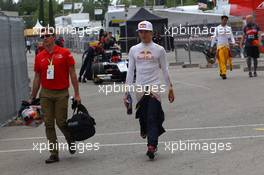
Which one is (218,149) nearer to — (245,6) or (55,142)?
(55,142)

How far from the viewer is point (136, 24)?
1933 inches

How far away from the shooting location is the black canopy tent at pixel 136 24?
48.1m

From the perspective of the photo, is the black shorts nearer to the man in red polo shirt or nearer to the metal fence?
the metal fence

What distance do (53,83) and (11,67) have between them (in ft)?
19.6

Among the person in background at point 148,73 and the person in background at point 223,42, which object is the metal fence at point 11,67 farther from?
the person in background at point 223,42

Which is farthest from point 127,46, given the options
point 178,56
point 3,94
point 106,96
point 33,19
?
point 33,19

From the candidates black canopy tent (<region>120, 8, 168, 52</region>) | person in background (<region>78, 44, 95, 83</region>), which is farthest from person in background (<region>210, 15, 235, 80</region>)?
black canopy tent (<region>120, 8, 168, 52</region>)

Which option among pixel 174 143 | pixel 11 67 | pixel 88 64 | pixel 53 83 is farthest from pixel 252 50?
pixel 53 83

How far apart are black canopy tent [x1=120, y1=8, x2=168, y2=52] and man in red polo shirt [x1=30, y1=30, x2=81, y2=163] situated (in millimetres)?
37332

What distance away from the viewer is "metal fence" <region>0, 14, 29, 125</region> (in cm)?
1499

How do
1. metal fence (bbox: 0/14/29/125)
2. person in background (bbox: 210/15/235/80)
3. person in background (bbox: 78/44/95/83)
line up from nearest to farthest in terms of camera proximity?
metal fence (bbox: 0/14/29/125), person in background (bbox: 210/15/235/80), person in background (bbox: 78/44/95/83)

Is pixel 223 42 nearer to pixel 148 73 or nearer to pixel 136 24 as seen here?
pixel 148 73

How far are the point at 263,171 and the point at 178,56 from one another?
2868cm

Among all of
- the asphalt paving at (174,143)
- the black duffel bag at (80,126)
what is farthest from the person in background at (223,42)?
the black duffel bag at (80,126)
